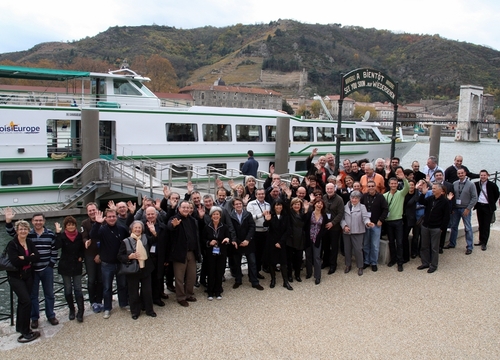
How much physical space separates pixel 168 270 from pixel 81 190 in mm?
9201

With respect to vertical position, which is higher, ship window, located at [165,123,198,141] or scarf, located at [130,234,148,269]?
ship window, located at [165,123,198,141]

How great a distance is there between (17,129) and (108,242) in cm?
1056

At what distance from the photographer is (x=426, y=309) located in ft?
21.2

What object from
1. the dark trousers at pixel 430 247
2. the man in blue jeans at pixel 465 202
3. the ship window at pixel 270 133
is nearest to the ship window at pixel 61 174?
the ship window at pixel 270 133

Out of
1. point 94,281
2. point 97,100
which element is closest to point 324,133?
point 97,100

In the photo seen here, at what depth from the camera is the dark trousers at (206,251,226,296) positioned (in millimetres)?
6879

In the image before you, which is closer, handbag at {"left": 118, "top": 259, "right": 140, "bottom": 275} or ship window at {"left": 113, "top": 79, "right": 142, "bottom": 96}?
handbag at {"left": 118, "top": 259, "right": 140, "bottom": 275}

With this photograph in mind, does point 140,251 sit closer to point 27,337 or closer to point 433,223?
point 27,337

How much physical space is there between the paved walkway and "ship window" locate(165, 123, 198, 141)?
34.7 feet

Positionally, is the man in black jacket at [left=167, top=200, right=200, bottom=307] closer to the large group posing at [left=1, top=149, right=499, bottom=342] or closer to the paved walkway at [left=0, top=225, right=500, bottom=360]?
the large group posing at [left=1, top=149, right=499, bottom=342]

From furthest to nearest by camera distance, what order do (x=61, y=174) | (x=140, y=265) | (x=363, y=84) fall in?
(x=61, y=174)
(x=363, y=84)
(x=140, y=265)

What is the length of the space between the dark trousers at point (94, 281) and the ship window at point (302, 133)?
1489cm

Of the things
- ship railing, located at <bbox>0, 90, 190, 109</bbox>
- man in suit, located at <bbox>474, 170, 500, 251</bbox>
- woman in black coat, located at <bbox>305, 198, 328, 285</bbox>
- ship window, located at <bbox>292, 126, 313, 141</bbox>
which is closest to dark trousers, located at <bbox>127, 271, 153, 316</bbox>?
woman in black coat, located at <bbox>305, 198, 328, 285</bbox>

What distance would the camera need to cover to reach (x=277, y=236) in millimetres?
7273
